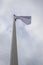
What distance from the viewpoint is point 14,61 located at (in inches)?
466

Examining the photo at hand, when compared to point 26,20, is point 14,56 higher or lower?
lower

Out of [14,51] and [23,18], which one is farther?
[23,18]

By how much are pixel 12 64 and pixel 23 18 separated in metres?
6.92

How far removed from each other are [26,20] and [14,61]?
6.11 metres

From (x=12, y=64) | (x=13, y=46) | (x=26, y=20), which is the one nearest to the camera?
(x=12, y=64)

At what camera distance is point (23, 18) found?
17.5 m

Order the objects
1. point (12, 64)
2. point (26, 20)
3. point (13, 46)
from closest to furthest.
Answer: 1. point (12, 64)
2. point (13, 46)
3. point (26, 20)

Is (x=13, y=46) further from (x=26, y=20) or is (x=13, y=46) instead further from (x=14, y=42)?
(x=26, y=20)

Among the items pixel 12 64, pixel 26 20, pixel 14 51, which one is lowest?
pixel 12 64

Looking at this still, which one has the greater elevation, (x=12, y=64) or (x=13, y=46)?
(x=13, y=46)

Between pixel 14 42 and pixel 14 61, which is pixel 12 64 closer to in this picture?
pixel 14 61

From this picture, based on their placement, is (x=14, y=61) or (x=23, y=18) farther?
(x=23, y=18)

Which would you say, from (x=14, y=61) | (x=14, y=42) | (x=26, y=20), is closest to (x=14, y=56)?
(x=14, y=61)

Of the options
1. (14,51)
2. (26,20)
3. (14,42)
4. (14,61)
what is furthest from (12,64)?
(26,20)
